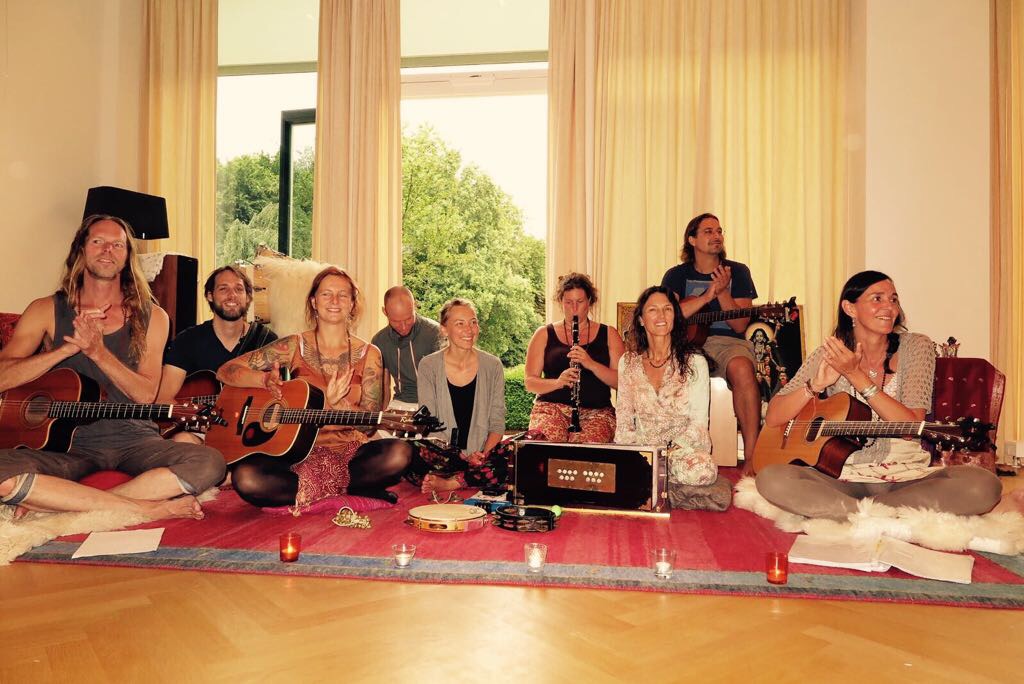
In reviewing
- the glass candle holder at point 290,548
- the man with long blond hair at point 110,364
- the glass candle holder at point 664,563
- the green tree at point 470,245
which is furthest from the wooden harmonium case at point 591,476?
the green tree at point 470,245

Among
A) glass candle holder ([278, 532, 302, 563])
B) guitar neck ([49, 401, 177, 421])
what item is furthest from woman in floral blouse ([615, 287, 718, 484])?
guitar neck ([49, 401, 177, 421])

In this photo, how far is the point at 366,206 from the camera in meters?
6.12


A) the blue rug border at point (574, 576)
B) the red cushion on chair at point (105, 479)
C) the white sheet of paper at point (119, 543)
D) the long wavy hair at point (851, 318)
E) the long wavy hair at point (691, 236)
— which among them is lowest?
the blue rug border at point (574, 576)

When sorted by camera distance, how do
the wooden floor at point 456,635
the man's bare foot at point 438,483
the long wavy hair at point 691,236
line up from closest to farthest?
the wooden floor at point 456,635 < the man's bare foot at point 438,483 < the long wavy hair at point 691,236

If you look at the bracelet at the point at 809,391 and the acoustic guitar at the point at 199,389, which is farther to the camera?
the acoustic guitar at the point at 199,389

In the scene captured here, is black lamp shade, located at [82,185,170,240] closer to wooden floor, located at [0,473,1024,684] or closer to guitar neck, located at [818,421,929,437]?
wooden floor, located at [0,473,1024,684]

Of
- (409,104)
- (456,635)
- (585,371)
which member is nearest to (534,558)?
(456,635)

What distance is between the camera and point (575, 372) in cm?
409

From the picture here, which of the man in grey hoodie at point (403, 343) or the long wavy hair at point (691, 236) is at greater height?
the long wavy hair at point (691, 236)

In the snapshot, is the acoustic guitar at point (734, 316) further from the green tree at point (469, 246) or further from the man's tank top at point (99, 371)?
the green tree at point (469, 246)

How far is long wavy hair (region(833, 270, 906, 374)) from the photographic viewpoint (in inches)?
122

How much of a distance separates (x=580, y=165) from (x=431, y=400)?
105 inches

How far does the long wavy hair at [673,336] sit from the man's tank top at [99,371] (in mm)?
2248

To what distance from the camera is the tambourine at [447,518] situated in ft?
9.57
